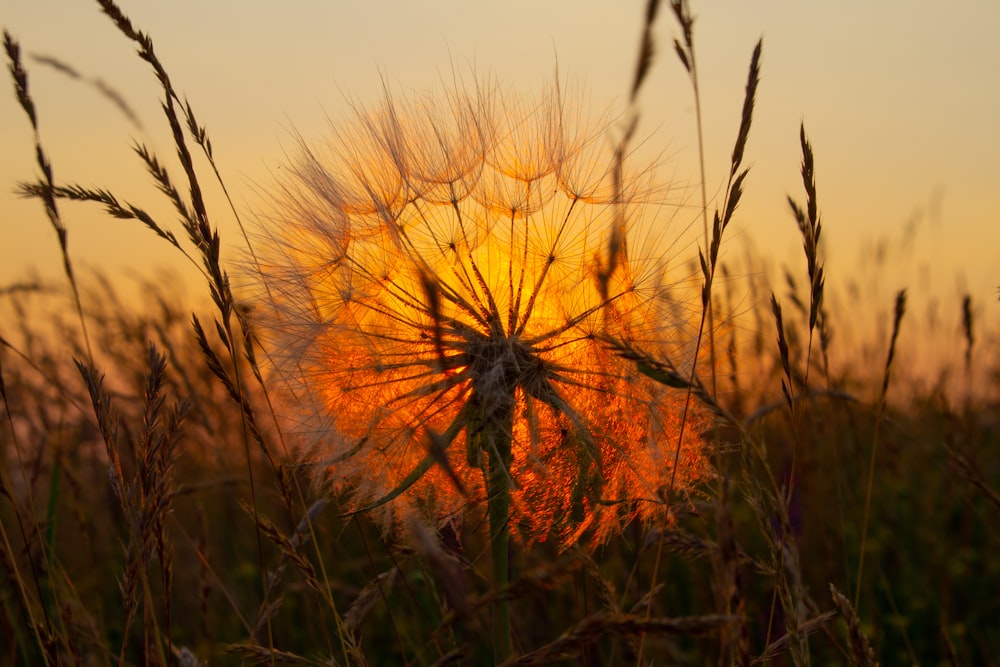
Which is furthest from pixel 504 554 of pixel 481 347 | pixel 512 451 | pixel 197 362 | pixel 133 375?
pixel 133 375

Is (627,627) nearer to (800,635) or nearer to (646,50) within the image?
(800,635)

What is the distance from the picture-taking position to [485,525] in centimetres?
243

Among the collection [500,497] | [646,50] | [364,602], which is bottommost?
[364,602]

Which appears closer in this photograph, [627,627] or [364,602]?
[627,627]

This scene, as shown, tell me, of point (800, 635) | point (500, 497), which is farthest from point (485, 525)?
point (800, 635)

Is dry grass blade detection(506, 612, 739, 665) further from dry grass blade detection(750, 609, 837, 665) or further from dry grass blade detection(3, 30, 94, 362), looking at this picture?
dry grass blade detection(3, 30, 94, 362)

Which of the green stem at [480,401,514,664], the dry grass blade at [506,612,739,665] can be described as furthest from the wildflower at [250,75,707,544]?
the dry grass blade at [506,612,739,665]

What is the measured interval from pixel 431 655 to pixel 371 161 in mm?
1839

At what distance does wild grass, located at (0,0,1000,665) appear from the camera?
1607 mm

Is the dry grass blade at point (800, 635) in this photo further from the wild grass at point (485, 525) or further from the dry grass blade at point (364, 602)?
the dry grass blade at point (364, 602)

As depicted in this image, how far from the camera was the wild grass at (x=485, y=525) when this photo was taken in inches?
63.3

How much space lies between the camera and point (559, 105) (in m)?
2.54

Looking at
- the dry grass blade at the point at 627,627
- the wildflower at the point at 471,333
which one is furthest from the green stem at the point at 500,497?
the dry grass blade at the point at 627,627

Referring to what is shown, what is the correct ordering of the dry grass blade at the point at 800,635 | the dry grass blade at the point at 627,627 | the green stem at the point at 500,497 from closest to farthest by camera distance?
the dry grass blade at the point at 627,627 → the dry grass blade at the point at 800,635 → the green stem at the point at 500,497
